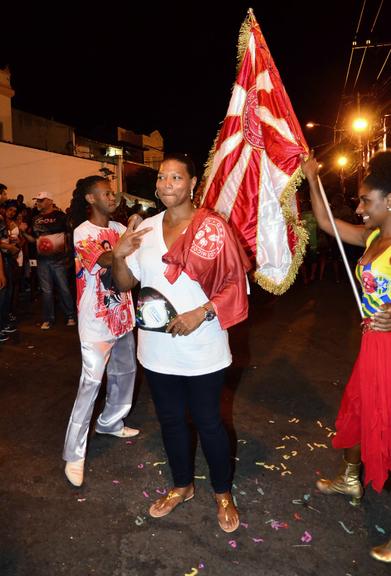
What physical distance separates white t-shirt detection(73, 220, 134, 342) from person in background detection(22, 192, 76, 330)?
4.60 meters

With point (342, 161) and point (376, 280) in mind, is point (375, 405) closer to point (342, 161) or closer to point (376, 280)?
point (376, 280)

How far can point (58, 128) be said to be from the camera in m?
29.5

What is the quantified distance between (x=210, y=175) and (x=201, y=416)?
78.4 inches

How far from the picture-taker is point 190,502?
2.96 metres

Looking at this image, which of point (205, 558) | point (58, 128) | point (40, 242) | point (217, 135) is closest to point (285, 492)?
point (205, 558)

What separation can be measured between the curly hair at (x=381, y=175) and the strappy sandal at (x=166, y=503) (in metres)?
2.30

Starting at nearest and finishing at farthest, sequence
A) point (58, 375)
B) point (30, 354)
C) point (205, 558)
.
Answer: point (205, 558) < point (58, 375) < point (30, 354)

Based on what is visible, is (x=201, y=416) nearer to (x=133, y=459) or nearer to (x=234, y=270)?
(x=234, y=270)

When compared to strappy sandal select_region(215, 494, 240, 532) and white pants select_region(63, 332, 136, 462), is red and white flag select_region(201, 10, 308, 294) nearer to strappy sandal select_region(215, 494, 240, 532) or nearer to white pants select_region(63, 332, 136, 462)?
white pants select_region(63, 332, 136, 462)

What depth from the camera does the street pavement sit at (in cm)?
247

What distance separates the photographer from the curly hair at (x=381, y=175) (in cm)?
253

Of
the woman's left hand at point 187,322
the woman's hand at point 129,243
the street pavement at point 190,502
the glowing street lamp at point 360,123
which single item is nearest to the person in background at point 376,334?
the street pavement at point 190,502

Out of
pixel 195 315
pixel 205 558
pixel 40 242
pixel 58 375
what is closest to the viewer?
pixel 195 315

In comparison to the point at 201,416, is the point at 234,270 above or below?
above
